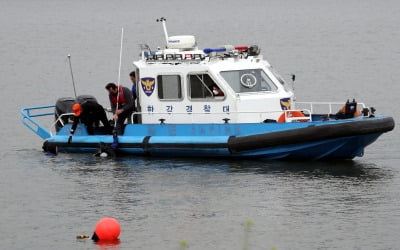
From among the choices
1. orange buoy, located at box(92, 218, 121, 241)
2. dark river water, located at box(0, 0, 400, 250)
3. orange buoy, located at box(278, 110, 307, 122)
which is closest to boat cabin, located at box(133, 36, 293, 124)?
orange buoy, located at box(278, 110, 307, 122)

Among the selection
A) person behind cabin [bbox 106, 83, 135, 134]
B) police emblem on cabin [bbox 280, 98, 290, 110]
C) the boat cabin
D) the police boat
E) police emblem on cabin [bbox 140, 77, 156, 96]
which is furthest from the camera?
person behind cabin [bbox 106, 83, 135, 134]

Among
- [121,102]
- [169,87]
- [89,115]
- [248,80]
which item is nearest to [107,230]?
[169,87]

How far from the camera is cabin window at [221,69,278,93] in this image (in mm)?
23828

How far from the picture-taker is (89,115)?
25.0m

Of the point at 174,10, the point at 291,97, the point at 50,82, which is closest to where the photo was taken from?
the point at 291,97

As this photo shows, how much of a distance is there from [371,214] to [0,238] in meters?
5.75

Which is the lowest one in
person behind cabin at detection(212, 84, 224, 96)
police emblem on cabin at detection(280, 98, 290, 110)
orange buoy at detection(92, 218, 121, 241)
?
orange buoy at detection(92, 218, 121, 241)

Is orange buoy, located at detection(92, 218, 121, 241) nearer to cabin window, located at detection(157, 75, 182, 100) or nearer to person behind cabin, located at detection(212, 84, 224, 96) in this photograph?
person behind cabin, located at detection(212, 84, 224, 96)

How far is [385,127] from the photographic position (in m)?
22.4

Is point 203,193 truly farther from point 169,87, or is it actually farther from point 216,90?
point 169,87

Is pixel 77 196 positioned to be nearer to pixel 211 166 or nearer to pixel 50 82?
pixel 211 166

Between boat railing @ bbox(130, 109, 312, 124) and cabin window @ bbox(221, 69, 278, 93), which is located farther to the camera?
cabin window @ bbox(221, 69, 278, 93)

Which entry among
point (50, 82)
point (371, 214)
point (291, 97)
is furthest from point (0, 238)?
point (50, 82)

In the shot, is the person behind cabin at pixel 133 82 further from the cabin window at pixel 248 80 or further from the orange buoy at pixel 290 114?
the orange buoy at pixel 290 114
